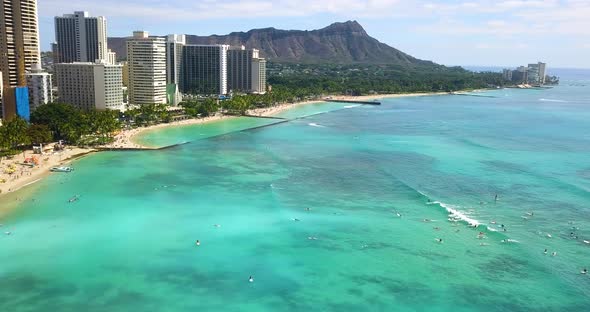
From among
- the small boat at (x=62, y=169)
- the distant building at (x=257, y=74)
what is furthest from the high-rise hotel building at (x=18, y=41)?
the distant building at (x=257, y=74)

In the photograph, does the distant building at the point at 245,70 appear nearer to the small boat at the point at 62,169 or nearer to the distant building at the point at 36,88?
the distant building at the point at 36,88

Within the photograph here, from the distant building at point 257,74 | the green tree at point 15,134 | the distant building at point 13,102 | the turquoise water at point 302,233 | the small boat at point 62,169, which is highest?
the distant building at point 257,74

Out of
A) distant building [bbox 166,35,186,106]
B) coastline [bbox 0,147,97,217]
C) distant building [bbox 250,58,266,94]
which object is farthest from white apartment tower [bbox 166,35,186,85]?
coastline [bbox 0,147,97,217]

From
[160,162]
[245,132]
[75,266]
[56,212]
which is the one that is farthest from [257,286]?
[245,132]

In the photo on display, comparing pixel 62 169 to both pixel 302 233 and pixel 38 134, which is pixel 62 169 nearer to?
pixel 38 134

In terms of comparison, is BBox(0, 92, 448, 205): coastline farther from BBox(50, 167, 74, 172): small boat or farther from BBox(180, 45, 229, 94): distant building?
BBox(180, 45, 229, 94): distant building
